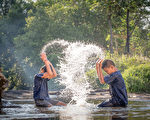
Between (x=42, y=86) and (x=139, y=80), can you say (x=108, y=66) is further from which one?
(x=139, y=80)

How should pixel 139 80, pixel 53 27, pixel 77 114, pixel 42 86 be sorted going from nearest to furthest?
pixel 77 114, pixel 42 86, pixel 139 80, pixel 53 27

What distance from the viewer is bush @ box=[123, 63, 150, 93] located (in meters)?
17.7

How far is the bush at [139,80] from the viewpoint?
1767 centimetres

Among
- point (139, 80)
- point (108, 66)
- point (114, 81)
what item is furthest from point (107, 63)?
point (139, 80)

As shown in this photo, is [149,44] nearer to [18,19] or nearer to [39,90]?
[18,19]

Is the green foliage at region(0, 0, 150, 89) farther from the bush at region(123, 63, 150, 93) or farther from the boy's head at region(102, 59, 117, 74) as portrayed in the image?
the boy's head at region(102, 59, 117, 74)

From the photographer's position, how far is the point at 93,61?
23.9m

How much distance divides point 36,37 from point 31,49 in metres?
2.03

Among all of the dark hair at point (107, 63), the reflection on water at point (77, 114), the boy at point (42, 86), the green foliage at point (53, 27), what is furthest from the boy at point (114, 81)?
the green foliage at point (53, 27)

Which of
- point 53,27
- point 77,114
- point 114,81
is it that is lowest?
point 77,114

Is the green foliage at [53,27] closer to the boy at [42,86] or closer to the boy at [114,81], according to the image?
the boy at [42,86]

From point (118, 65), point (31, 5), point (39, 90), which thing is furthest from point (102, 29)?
point (39, 90)

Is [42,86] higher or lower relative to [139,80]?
higher

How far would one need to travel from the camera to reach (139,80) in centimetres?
1777
